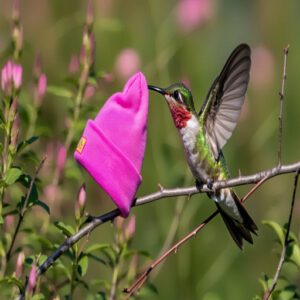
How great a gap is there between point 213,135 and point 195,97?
1.72 m

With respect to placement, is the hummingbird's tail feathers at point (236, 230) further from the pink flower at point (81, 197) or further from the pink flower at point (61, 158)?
the pink flower at point (61, 158)

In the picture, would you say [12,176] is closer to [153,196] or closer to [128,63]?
[153,196]

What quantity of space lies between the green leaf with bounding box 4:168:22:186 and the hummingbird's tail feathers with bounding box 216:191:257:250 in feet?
1.80

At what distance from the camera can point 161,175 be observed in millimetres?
3844

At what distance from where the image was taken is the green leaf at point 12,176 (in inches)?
80.4

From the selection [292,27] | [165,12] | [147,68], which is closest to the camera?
[147,68]

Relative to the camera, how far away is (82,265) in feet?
7.23

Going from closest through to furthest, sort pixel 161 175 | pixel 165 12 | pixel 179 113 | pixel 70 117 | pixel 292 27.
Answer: pixel 179 113 → pixel 70 117 → pixel 161 175 → pixel 165 12 → pixel 292 27

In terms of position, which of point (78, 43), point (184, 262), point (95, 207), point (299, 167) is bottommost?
point (184, 262)

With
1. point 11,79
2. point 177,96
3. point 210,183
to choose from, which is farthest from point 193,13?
point 11,79

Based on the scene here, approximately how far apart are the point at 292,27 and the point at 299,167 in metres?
2.97

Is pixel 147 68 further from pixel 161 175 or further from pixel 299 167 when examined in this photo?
pixel 299 167

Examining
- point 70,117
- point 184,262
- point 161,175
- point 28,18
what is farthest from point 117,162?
point 28,18

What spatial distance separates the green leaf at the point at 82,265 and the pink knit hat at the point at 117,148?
0.32 meters
